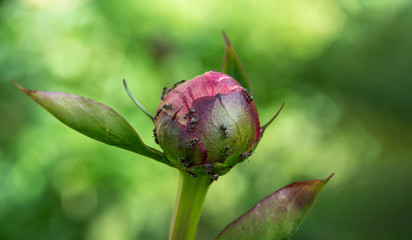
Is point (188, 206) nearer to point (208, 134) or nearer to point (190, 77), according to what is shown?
point (208, 134)

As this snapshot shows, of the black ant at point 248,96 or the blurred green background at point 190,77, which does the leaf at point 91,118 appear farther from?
→ the blurred green background at point 190,77

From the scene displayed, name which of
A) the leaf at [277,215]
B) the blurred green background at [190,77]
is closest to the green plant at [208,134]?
the leaf at [277,215]

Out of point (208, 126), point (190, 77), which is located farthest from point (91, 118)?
point (190, 77)

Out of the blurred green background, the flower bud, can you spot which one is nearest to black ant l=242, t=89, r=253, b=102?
the flower bud

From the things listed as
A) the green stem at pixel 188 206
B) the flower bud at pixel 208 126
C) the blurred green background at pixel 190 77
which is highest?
the flower bud at pixel 208 126

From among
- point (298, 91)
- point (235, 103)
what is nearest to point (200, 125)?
point (235, 103)

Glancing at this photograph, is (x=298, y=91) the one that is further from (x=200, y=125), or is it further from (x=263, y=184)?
(x=200, y=125)

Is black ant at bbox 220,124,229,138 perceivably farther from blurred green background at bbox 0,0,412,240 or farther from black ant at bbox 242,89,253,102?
blurred green background at bbox 0,0,412,240
